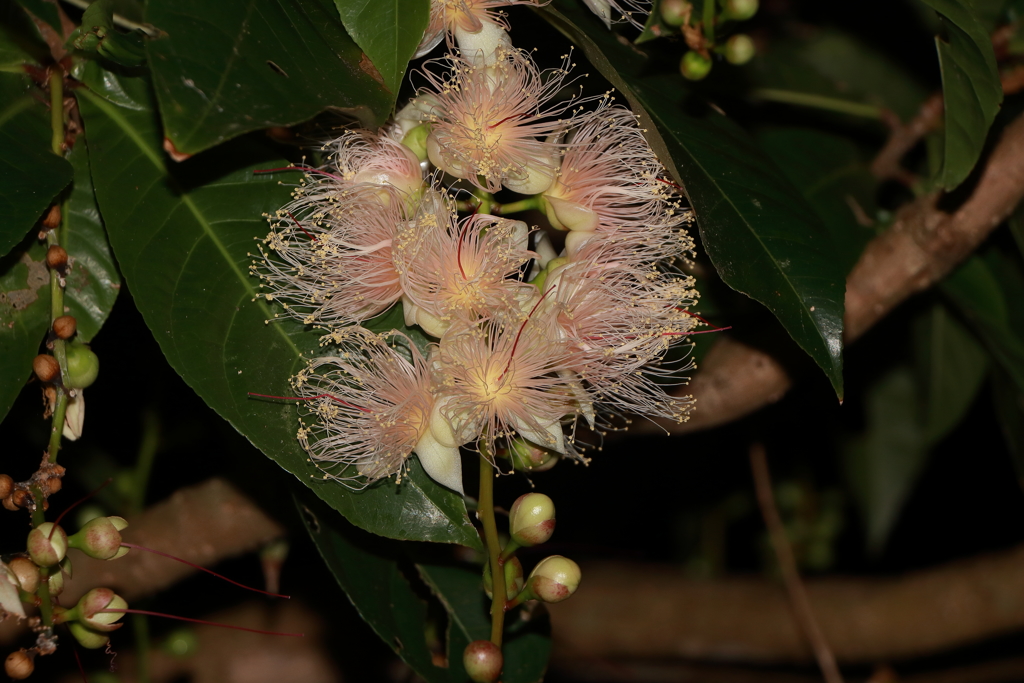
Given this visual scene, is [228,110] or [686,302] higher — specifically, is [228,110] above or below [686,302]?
above

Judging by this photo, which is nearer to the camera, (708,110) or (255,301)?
(255,301)

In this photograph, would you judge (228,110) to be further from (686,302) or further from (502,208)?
(686,302)

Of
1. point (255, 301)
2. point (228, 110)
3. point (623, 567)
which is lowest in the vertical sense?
point (623, 567)

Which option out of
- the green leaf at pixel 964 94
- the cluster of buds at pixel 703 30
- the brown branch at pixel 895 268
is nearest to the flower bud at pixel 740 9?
the cluster of buds at pixel 703 30

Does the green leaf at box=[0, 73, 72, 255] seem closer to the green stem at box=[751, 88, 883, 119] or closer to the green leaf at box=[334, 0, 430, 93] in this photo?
the green leaf at box=[334, 0, 430, 93]

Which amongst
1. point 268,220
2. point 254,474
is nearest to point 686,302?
point 268,220

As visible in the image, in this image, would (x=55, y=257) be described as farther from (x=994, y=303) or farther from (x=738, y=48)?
(x=994, y=303)
